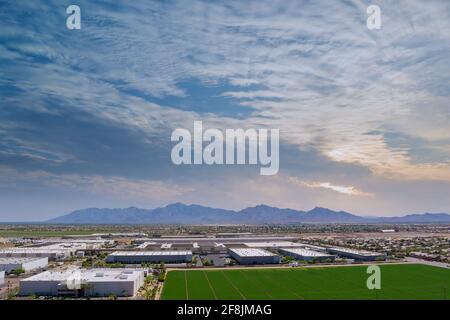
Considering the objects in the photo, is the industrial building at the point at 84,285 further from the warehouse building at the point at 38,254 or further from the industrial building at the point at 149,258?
the warehouse building at the point at 38,254

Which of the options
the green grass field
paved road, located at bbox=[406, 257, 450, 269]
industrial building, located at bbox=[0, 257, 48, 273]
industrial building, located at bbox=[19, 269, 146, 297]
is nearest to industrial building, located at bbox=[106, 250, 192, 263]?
industrial building, located at bbox=[0, 257, 48, 273]

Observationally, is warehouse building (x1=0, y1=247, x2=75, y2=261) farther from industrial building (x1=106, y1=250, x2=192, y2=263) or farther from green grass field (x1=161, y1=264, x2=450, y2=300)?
green grass field (x1=161, y1=264, x2=450, y2=300)

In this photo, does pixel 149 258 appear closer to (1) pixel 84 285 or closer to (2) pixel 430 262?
(1) pixel 84 285
